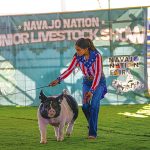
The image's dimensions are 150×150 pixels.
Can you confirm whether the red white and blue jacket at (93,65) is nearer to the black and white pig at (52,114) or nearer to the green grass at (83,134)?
Result: the black and white pig at (52,114)

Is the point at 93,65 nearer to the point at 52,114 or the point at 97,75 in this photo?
the point at 97,75

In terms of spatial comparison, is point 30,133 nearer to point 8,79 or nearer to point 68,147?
point 68,147

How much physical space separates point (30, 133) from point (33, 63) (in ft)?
20.9

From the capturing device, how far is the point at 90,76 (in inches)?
278

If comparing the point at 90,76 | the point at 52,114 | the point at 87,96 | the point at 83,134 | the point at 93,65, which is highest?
the point at 93,65

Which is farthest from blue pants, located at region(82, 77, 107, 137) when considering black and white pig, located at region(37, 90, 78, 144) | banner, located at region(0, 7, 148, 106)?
banner, located at region(0, 7, 148, 106)

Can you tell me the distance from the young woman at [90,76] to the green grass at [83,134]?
381 mm

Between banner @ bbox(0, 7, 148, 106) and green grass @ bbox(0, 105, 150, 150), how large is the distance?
1.91 metres

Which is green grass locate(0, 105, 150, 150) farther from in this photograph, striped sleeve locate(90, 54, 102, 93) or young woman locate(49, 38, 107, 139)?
striped sleeve locate(90, 54, 102, 93)

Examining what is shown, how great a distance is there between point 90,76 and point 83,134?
1189 millimetres

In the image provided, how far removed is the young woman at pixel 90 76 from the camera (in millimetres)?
6918

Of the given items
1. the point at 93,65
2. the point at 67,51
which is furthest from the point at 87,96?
the point at 67,51

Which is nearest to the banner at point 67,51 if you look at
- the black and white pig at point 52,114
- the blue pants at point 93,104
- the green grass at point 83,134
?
the green grass at point 83,134

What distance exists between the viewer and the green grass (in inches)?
255
